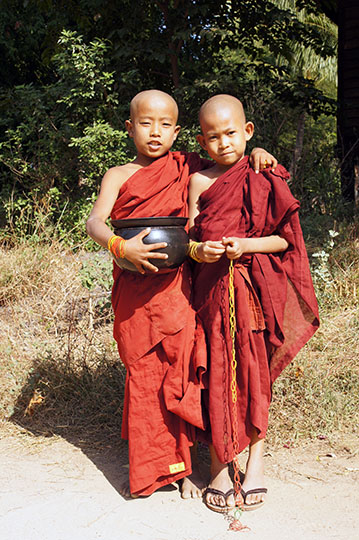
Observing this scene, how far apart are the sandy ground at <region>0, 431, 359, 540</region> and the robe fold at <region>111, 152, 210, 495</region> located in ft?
0.61

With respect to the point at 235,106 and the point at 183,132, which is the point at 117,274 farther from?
the point at 183,132

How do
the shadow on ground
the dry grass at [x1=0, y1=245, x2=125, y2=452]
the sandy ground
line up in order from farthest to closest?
the dry grass at [x1=0, y1=245, x2=125, y2=452] < the shadow on ground < the sandy ground

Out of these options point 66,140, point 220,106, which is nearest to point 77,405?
point 220,106

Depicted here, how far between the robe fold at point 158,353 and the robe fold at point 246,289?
0.32 feet

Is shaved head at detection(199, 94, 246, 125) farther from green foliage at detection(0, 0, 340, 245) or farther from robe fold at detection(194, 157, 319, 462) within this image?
green foliage at detection(0, 0, 340, 245)

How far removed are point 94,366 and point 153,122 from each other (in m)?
1.96

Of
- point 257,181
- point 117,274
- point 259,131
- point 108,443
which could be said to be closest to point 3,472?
point 108,443

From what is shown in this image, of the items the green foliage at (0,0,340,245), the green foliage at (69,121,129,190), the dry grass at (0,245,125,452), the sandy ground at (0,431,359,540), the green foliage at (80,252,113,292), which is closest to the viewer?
the sandy ground at (0,431,359,540)

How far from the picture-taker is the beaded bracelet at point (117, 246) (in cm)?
250

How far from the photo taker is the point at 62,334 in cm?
445

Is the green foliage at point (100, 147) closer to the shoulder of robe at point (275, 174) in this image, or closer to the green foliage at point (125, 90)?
the green foliage at point (125, 90)

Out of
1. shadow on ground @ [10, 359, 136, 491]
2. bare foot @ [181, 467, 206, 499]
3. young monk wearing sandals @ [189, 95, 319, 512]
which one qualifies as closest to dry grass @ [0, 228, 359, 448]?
shadow on ground @ [10, 359, 136, 491]

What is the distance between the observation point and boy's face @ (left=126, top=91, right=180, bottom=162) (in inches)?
105

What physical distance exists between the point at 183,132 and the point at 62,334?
393 cm
